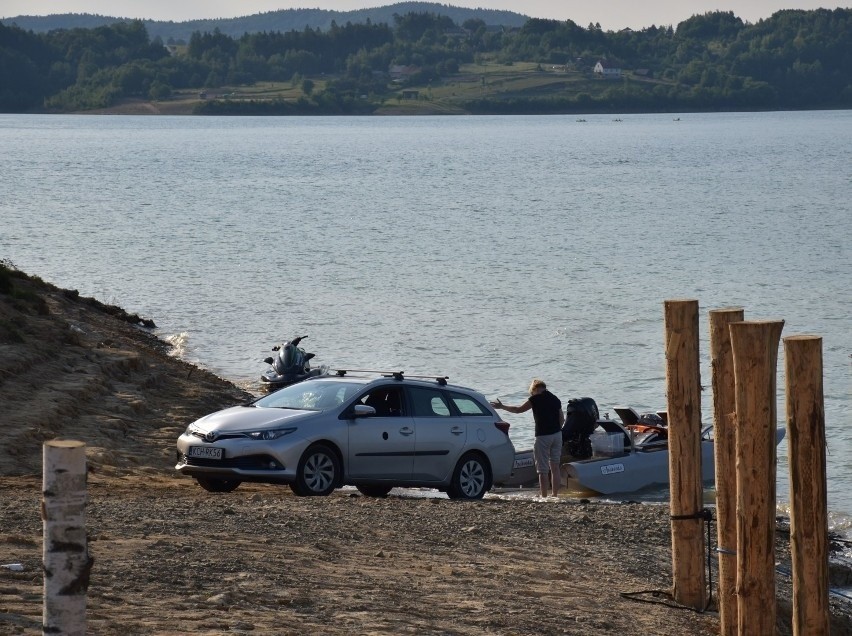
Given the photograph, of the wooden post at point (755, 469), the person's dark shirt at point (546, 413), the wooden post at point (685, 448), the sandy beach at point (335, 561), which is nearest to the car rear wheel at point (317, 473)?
the sandy beach at point (335, 561)

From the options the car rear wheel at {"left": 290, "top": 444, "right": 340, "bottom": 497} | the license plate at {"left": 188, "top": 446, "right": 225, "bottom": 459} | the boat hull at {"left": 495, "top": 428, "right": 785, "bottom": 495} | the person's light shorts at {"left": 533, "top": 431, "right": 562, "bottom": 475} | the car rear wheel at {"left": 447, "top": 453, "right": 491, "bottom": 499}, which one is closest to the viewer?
the license plate at {"left": 188, "top": 446, "right": 225, "bottom": 459}

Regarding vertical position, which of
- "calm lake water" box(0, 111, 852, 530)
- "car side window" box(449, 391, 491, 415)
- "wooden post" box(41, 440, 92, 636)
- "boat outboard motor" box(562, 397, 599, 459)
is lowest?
"calm lake water" box(0, 111, 852, 530)

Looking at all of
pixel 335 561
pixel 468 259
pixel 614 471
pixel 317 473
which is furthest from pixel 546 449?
pixel 468 259

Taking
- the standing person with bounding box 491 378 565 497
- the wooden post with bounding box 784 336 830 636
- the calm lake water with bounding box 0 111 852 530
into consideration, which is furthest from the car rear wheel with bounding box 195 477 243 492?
the calm lake water with bounding box 0 111 852 530

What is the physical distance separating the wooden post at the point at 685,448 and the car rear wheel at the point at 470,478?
17.7 feet

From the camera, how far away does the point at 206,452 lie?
14.0 metres

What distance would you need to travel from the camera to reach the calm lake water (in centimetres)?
3169

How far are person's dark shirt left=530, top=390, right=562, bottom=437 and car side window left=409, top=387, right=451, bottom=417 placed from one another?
Result: 4.69 ft

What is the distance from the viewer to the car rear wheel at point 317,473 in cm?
1408

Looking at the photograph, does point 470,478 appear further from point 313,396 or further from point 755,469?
point 755,469

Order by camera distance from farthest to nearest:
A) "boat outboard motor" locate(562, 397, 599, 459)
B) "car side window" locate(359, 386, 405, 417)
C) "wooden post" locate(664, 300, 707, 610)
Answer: "boat outboard motor" locate(562, 397, 599, 459), "car side window" locate(359, 386, 405, 417), "wooden post" locate(664, 300, 707, 610)

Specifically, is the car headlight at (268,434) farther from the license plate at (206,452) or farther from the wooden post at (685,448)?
the wooden post at (685,448)

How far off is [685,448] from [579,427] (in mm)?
9021

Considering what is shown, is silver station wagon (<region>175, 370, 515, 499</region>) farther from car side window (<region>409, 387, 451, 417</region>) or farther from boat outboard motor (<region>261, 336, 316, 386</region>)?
boat outboard motor (<region>261, 336, 316, 386</region>)
